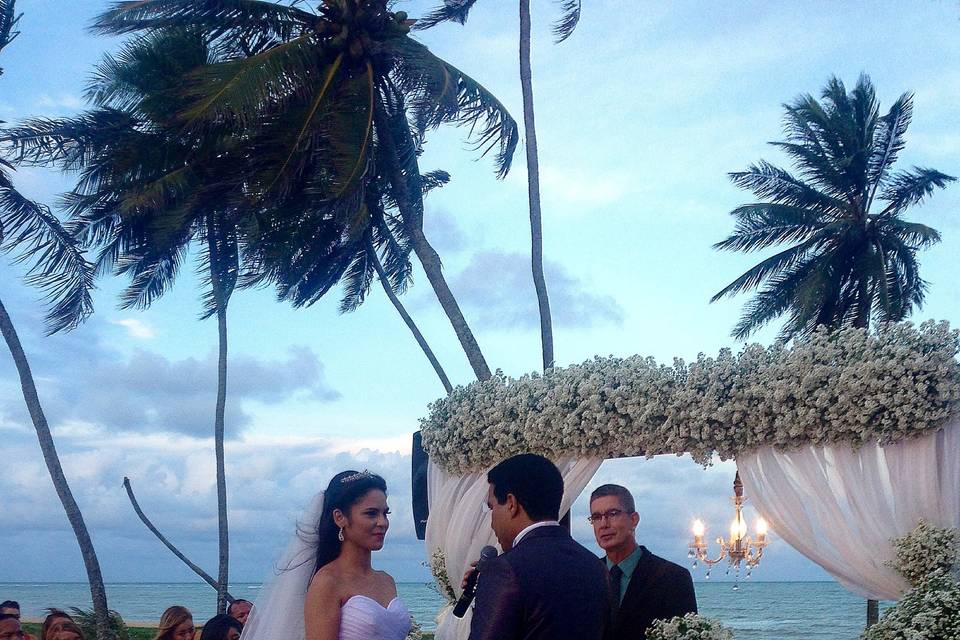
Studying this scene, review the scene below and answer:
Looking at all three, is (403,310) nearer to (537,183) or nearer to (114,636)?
(537,183)

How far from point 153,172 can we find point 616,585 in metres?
14.4

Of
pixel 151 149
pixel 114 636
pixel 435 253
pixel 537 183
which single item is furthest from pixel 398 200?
pixel 114 636

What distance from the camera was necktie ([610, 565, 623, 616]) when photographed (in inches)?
221

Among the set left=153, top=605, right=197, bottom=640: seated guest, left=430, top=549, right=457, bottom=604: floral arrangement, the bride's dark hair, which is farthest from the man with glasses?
left=430, top=549, right=457, bottom=604: floral arrangement

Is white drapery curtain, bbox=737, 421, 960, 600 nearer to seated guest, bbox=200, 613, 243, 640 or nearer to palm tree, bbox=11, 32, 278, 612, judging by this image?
seated guest, bbox=200, 613, 243, 640

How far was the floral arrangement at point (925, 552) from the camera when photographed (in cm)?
694

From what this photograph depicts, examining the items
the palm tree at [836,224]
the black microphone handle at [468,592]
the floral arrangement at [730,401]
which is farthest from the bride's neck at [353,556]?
the palm tree at [836,224]

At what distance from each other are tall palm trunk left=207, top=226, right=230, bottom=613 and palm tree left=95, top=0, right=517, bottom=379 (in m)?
3.69

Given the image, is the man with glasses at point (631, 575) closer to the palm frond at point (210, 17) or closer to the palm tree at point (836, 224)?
the palm frond at point (210, 17)

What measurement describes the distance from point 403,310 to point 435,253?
8.77ft

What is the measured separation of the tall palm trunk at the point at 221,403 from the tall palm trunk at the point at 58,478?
2237mm

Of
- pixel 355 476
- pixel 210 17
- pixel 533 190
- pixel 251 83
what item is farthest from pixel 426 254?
pixel 355 476

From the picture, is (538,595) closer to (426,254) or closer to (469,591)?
(469,591)

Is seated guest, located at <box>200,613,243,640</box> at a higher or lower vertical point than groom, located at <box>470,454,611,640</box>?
lower
